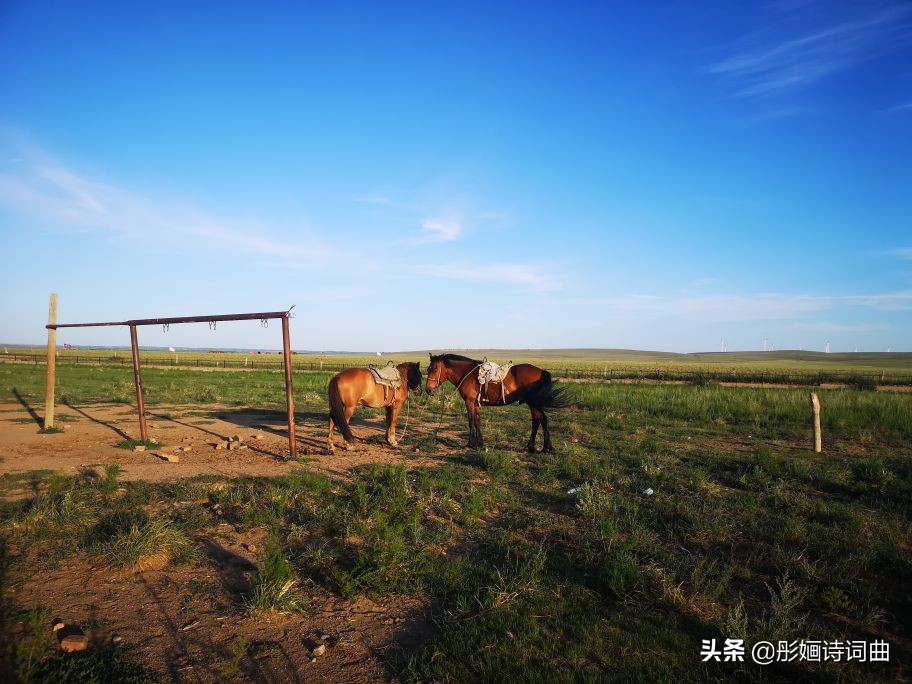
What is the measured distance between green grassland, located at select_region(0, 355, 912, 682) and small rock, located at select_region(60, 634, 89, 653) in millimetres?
154

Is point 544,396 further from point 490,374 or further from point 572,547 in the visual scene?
point 572,547

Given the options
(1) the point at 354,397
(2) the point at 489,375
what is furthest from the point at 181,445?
(2) the point at 489,375

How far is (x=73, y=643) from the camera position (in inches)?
135

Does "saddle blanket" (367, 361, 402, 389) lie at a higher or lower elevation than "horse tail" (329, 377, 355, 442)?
higher

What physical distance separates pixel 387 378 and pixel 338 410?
53.8 inches

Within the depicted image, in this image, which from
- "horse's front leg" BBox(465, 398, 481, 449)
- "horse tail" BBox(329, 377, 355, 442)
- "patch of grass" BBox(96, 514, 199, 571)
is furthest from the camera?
"horse's front leg" BBox(465, 398, 481, 449)

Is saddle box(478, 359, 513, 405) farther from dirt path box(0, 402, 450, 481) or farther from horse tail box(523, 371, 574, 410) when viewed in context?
dirt path box(0, 402, 450, 481)

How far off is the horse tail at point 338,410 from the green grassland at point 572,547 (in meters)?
2.05

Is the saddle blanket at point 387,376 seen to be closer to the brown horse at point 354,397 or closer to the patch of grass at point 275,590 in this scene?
the brown horse at point 354,397

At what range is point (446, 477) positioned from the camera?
8.11 metres

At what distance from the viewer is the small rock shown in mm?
3408

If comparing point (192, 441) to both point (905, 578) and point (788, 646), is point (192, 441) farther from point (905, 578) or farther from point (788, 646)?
point (905, 578)

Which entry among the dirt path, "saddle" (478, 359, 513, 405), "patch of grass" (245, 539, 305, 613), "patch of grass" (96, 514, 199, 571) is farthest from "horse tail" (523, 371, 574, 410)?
"patch of grass" (96, 514, 199, 571)

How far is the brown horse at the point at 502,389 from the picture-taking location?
35.8ft
